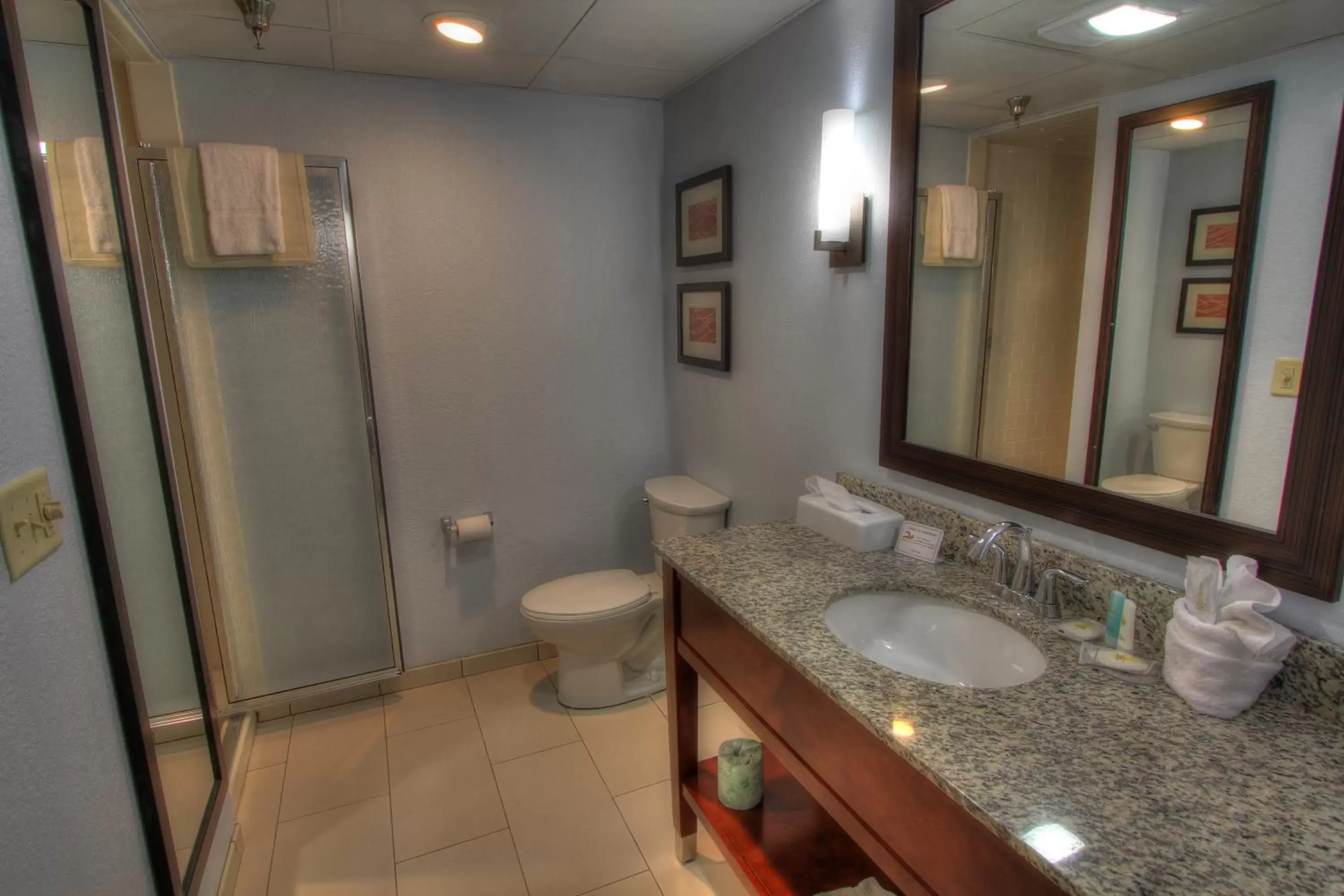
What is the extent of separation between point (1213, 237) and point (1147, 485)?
1.32ft

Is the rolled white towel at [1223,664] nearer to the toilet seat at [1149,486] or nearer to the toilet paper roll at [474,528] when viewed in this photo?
the toilet seat at [1149,486]

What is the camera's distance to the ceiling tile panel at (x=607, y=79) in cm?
226

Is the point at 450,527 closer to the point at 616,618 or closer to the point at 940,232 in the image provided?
the point at 616,618

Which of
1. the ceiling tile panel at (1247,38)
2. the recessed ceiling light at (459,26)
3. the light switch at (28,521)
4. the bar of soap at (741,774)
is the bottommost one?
the bar of soap at (741,774)

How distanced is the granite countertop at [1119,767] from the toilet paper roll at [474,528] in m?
1.59

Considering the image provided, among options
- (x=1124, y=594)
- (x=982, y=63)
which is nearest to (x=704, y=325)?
(x=982, y=63)

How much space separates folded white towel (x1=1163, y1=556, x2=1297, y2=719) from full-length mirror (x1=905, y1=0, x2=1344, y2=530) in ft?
0.43

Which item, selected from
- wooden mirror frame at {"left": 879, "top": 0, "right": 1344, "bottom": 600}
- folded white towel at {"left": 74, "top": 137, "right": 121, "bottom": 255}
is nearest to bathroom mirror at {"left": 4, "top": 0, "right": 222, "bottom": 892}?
folded white towel at {"left": 74, "top": 137, "right": 121, "bottom": 255}

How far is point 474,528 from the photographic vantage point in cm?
262

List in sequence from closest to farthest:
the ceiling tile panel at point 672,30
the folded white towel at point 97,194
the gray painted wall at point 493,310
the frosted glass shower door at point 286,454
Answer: the folded white towel at point 97,194 < the ceiling tile panel at point 672,30 < the frosted glass shower door at point 286,454 < the gray painted wall at point 493,310

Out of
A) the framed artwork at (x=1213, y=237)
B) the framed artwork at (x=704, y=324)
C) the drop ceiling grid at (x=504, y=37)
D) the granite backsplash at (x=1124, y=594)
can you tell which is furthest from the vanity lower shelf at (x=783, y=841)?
the drop ceiling grid at (x=504, y=37)

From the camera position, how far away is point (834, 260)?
183 cm

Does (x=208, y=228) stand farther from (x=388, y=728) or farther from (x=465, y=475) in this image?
(x=388, y=728)

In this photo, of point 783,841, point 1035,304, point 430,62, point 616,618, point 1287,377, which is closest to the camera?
point 1287,377
